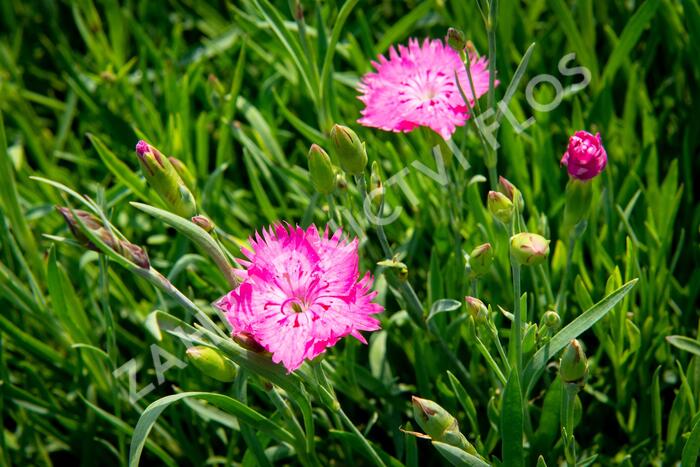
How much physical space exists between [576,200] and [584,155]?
0.06 meters

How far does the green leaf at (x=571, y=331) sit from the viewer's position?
2.67 feet

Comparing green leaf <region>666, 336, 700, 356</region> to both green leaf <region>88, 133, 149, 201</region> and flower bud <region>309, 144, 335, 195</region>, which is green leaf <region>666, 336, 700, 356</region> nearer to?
flower bud <region>309, 144, 335, 195</region>

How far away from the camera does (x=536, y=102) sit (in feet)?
4.42

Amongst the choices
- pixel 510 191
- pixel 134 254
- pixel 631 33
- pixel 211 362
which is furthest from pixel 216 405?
pixel 631 33

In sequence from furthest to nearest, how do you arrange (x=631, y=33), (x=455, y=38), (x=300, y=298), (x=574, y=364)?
(x=631, y=33)
(x=455, y=38)
(x=300, y=298)
(x=574, y=364)

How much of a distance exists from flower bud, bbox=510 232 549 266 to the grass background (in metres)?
0.23

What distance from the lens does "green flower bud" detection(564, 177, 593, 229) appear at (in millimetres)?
880

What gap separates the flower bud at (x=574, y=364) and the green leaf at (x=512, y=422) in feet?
0.19

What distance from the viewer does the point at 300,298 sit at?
2.77 ft

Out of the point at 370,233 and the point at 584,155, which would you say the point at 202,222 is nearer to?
the point at 584,155

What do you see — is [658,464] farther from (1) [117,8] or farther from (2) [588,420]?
(1) [117,8]

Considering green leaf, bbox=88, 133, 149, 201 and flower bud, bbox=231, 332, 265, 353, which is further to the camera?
green leaf, bbox=88, 133, 149, 201

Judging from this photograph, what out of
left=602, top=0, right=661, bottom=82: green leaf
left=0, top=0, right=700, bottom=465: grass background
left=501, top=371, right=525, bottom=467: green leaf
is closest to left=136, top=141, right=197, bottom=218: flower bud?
left=0, top=0, right=700, bottom=465: grass background

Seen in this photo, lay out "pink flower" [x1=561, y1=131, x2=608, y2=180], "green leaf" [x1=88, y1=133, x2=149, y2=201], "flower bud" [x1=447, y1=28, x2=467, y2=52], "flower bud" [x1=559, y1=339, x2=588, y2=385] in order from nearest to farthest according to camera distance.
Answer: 1. "flower bud" [x1=559, y1=339, x2=588, y2=385]
2. "pink flower" [x1=561, y1=131, x2=608, y2=180]
3. "flower bud" [x1=447, y1=28, x2=467, y2=52]
4. "green leaf" [x1=88, y1=133, x2=149, y2=201]
